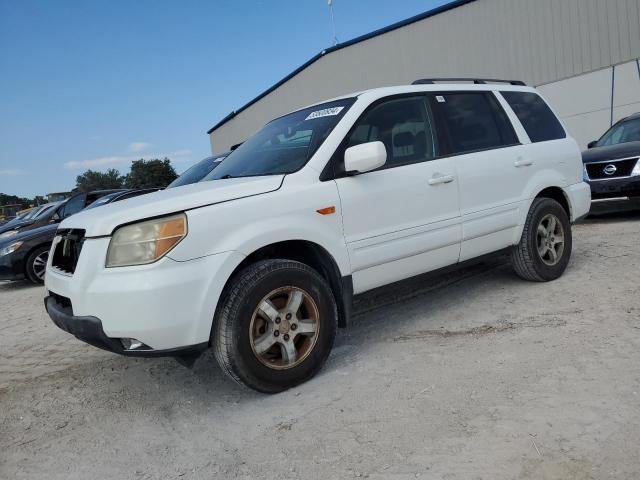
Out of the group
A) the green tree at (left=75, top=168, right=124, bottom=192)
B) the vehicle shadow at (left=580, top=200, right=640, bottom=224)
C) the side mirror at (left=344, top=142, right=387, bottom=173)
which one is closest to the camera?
the side mirror at (left=344, top=142, right=387, bottom=173)

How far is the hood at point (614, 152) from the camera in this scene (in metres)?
7.22

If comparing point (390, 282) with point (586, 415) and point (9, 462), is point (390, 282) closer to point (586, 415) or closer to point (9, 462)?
point (586, 415)

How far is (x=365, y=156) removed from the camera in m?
3.12

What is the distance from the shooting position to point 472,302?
4.41 metres

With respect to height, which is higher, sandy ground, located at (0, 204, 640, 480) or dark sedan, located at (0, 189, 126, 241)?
dark sedan, located at (0, 189, 126, 241)

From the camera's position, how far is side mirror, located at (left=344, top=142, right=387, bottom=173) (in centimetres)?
311

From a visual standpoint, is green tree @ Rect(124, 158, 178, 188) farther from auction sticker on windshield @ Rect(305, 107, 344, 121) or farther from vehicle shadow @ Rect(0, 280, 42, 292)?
auction sticker on windshield @ Rect(305, 107, 344, 121)

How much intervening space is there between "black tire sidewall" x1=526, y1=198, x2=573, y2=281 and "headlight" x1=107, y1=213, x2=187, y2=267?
3.13m

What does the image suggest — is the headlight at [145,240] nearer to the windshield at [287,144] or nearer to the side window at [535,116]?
the windshield at [287,144]

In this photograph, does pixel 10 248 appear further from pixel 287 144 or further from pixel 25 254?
pixel 287 144

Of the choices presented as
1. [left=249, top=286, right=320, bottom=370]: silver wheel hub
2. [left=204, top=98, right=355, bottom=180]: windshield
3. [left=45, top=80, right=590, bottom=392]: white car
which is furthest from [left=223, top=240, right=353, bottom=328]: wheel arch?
[left=204, top=98, right=355, bottom=180]: windshield

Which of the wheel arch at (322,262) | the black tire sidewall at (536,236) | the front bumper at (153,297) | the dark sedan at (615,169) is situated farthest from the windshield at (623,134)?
the front bumper at (153,297)

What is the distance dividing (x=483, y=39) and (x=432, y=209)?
50.3 feet

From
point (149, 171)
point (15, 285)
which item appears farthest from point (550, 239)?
point (149, 171)
